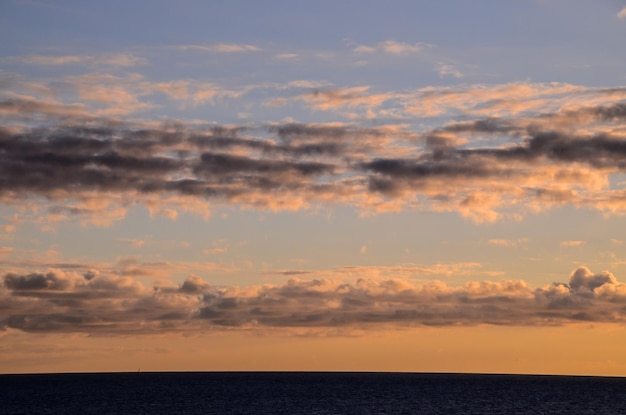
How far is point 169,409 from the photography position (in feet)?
614

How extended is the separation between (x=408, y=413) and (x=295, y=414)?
23280mm

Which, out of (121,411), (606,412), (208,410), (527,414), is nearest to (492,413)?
(527,414)

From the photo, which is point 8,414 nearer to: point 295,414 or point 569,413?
point 295,414

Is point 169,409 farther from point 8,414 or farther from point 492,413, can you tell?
point 492,413

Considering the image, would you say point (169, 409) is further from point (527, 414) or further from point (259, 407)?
point (527, 414)

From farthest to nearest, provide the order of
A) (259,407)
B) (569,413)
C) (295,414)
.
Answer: (259,407) < (569,413) < (295,414)

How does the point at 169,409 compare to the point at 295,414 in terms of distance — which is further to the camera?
the point at 169,409

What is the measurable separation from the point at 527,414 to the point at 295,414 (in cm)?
4928

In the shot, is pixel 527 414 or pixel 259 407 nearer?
pixel 527 414

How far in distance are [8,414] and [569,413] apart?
115060 mm

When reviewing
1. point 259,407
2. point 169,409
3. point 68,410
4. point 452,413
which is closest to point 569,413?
point 452,413

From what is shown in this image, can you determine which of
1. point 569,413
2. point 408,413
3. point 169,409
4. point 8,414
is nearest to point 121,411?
point 169,409

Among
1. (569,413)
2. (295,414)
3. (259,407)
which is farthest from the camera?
(259,407)

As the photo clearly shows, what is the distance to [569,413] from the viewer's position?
605 feet
